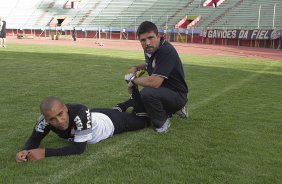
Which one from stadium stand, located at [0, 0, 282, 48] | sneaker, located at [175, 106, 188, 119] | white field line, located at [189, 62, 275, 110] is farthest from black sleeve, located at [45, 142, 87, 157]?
stadium stand, located at [0, 0, 282, 48]

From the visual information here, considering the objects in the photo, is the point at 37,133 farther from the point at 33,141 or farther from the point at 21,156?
the point at 21,156

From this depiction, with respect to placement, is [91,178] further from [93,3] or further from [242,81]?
[93,3]

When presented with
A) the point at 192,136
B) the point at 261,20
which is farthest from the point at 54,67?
the point at 261,20

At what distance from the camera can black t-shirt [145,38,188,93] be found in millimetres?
5273

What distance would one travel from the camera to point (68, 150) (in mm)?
4293

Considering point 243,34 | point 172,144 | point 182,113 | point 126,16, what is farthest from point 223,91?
point 126,16

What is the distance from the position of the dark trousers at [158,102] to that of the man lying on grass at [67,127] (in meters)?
0.54

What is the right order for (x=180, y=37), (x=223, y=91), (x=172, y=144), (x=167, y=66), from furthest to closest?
(x=180, y=37)
(x=223, y=91)
(x=167, y=66)
(x=172, y=144)

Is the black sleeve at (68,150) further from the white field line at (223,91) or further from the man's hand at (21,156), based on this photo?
the white field line at (223,91)

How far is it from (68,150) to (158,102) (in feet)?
5.09

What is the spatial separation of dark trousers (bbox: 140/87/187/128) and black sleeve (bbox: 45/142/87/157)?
127cm

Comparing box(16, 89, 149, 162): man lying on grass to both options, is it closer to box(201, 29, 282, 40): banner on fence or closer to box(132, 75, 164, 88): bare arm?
box(132, 75, 164, 88): bare arm

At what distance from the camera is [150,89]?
539cm

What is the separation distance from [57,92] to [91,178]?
16.0 ft
